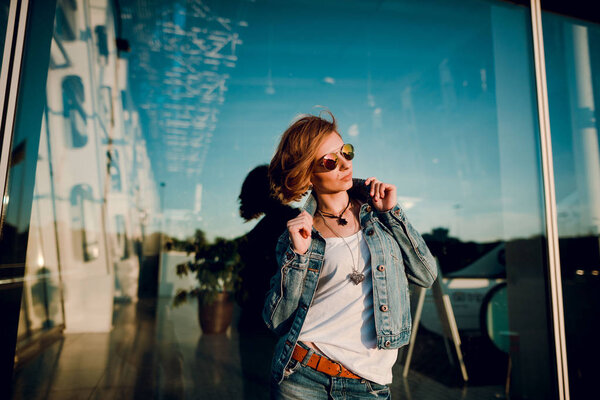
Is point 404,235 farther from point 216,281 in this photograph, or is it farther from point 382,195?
point 216,281

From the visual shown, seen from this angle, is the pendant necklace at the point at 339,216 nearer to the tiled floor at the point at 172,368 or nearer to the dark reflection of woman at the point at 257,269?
the dark reflection of woman at the point at 257,269

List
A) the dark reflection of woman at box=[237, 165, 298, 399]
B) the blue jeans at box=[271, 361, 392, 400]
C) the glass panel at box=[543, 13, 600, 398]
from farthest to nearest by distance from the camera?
the glass panel at box=[543, 13, 600, 398] < the dark reflection of woman at box=[237, 165, 298, 399] < the blue jeans at box=[271, 361, 392, 400]

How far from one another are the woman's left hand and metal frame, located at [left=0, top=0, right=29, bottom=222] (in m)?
1.63

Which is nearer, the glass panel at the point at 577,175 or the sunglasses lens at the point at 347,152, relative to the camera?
the sunglasses lens at the point at 347,152

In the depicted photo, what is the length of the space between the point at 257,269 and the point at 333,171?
4.68 feet

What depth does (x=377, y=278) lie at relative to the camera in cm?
123

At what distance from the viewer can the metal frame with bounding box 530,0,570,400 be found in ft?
8.05

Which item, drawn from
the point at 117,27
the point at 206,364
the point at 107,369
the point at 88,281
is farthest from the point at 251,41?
the point at 88,281

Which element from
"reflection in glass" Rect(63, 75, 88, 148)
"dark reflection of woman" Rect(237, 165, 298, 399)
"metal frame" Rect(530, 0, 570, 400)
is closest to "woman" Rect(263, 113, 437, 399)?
"dark reflection of woman" Rect(237, 165, 298, 399)

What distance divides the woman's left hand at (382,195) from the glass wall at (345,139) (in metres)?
1.22

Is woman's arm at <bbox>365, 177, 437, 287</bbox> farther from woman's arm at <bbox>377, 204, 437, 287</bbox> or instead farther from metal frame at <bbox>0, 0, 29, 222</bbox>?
metal frame at <bbox>0, 0, 29, 222</bbox>

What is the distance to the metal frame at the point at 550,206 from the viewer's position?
245 centimetres

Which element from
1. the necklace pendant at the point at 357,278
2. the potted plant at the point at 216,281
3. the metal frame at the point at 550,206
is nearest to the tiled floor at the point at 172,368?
the potted plant at the point at 216,281

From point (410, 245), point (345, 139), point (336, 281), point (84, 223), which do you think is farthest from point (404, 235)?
point (84, 223)
